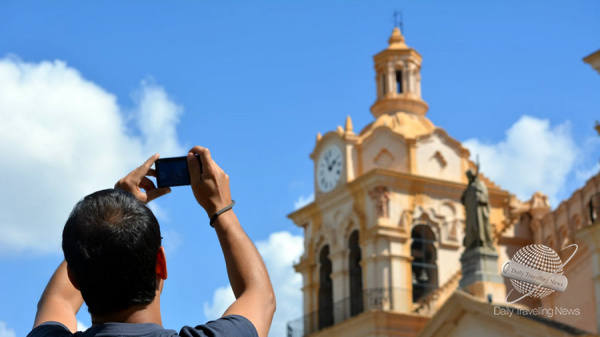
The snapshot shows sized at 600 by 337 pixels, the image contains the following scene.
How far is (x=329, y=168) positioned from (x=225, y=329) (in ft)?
117

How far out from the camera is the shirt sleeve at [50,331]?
2.74m

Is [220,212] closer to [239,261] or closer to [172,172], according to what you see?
[239,261]

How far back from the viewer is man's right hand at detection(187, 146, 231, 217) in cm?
292

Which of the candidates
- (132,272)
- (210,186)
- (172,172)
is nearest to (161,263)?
(132,272)

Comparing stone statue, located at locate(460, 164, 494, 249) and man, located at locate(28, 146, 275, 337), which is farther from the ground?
stone statue, located at locate(460, 164, 494, 249)

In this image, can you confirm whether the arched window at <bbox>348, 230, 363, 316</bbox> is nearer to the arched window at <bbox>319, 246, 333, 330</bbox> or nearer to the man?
the arched window at <bbox>319, 246, 333, 330</bbox>

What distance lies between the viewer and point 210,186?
2.93 metres

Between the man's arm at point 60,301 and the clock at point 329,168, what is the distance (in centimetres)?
3399

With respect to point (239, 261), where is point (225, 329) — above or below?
below

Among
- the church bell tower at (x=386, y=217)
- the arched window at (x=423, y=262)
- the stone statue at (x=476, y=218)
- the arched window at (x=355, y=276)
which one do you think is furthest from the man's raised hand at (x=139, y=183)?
the arched window at (x=423, y=262)

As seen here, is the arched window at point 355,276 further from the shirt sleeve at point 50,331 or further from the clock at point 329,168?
the shirt sleeve at point 50,331

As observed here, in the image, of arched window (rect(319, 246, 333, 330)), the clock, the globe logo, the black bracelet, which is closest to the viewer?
the black bracelet

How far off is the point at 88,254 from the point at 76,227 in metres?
0.09

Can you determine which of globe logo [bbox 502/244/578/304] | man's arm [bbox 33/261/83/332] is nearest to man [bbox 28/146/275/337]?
man's arm [bbox 33/261/83/332]
